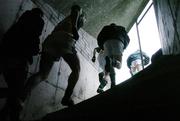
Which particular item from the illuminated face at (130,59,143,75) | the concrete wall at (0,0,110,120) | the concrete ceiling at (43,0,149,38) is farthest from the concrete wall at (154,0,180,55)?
the concrete ceiling at (43,0,149,38)

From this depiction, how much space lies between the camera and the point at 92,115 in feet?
5.28

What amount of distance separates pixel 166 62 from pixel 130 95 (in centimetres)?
32

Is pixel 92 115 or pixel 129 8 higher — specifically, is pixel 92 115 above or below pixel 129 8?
below

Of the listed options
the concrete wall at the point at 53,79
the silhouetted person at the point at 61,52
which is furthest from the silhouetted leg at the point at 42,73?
the concrete wall at the point at 53,79

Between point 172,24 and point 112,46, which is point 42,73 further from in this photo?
point 172,24

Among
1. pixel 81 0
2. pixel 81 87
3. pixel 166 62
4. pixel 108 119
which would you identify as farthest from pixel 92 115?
pixel 81 0

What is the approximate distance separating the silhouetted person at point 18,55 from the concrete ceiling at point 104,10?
2.46 m

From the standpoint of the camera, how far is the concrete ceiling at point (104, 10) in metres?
5.31

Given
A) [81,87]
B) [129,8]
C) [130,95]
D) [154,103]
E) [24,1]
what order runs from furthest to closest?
[129,8], [81,87], [24,1], [130,95], [154,103]

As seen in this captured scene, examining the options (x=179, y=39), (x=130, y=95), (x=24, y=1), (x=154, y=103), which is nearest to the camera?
(x=154, y=103)

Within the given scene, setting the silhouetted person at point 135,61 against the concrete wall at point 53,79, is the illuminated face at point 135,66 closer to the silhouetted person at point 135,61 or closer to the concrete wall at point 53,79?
the silhouetted person at point 135,61

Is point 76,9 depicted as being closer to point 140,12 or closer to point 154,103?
point 154,103

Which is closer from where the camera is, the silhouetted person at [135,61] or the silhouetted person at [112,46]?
the silhouetted person at [112,46]

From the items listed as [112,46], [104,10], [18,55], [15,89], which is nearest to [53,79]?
[112,46]
